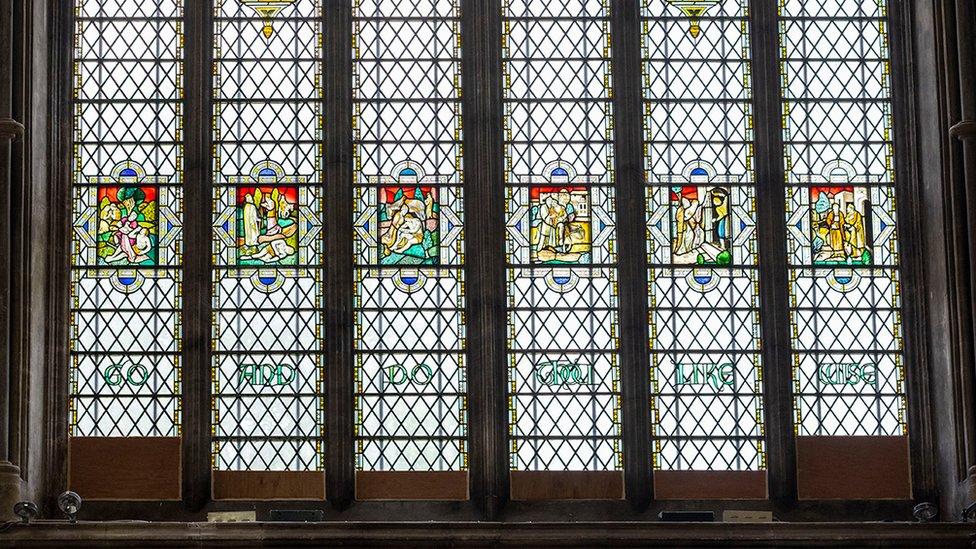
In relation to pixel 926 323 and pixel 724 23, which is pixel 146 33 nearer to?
pixel 724 23

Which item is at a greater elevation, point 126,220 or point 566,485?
point 126,220

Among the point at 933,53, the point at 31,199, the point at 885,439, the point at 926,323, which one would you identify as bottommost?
the point at 885,439

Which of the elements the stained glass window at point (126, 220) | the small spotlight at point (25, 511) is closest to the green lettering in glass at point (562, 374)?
the stained glass window at point (126, 220)

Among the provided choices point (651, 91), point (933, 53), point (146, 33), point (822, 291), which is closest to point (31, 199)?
point (146, 33)

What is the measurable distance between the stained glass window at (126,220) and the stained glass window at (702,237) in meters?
4.20

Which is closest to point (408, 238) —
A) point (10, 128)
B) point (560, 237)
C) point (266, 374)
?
point (560, 237)

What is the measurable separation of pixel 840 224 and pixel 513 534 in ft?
13.7

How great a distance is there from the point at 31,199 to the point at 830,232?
6913 millimetres

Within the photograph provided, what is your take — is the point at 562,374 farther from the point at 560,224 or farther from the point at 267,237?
the point at 267,237

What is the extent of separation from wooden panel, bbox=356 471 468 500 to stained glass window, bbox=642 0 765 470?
176 cm

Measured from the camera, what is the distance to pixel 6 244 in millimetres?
15695

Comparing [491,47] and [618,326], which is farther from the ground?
[491,47]

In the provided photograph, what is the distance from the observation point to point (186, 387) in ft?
53.2

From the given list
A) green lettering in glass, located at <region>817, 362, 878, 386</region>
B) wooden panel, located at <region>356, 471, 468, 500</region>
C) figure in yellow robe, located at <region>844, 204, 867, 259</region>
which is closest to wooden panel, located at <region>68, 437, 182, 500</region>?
wooden panel, located at <region>356, 471, 468, 500</region>
